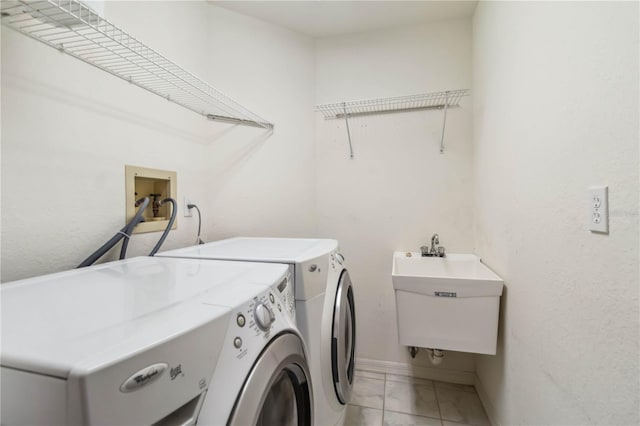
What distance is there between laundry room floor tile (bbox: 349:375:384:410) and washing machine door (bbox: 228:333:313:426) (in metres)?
1.11

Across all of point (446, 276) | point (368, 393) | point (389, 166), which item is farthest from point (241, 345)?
point (389, 166)

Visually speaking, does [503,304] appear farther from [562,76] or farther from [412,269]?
[562,76]

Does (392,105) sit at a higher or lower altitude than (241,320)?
higher

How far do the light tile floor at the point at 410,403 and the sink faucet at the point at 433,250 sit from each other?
90cm

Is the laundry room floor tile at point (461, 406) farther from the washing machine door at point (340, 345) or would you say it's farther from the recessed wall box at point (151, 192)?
the recessed wall box at point (151, 192)

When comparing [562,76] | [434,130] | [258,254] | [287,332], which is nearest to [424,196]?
[434,130]

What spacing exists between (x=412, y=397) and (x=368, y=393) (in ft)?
0.91

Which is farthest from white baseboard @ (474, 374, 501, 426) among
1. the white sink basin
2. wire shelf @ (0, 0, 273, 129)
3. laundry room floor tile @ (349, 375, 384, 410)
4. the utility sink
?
wire shelf @ (0, 0, 273, 129)

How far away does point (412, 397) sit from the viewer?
185cm

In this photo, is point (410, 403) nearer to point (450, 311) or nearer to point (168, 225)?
point (450, 311)

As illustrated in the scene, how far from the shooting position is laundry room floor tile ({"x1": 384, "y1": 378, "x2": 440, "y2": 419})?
5.66ft

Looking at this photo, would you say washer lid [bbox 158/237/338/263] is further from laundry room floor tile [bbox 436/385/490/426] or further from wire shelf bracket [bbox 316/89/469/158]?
laundry room floor tile [bbox 436/385/490/426]

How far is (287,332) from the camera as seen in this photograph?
0.74 metres

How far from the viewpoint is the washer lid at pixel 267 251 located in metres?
1.09
